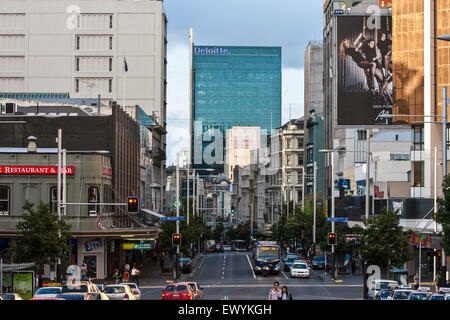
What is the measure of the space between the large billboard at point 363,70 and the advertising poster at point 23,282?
91.4 m

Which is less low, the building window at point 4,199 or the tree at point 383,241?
the building window at point 4,199

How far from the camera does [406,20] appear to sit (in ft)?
301

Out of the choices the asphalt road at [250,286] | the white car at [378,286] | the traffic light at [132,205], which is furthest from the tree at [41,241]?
the white car at [378,286]

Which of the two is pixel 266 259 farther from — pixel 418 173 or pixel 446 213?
pixel 446 213

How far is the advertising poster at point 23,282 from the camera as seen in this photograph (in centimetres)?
3438

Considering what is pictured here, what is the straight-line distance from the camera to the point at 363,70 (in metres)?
124

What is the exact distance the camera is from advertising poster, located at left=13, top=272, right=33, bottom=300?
34375 mm

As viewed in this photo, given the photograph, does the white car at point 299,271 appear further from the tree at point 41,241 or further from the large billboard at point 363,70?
the large billboard at point 363,70

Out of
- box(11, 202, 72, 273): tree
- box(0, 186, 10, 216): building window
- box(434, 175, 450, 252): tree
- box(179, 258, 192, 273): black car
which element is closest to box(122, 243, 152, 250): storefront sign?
box(179, 258, 192, 273): black car

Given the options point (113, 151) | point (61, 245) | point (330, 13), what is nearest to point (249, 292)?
point (61, 245)

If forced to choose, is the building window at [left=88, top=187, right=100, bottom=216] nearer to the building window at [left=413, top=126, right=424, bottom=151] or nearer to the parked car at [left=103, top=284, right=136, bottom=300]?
the parked car at [left=103, top=284, right=136, bottom=300]

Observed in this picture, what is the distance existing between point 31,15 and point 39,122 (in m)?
51.2

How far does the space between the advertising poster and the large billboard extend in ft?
300
